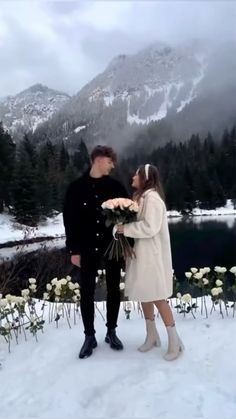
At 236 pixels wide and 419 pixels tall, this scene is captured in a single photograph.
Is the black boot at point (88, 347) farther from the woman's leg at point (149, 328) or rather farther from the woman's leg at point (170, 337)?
the woman's leg at point (170, 337)

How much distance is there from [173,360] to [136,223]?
1.21 m

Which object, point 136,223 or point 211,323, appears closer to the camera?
point 136,223

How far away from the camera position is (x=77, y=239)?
167 inches

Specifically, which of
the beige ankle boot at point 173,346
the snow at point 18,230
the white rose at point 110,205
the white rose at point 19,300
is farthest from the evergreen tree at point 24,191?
the beige ankle boot at point 173,346

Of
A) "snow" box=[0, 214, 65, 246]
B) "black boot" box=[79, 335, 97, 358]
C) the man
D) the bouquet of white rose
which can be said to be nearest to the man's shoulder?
the man

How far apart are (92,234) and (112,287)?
533mm

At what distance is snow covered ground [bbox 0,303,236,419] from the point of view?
10.7 feet

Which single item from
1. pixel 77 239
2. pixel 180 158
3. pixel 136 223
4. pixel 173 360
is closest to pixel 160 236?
pixel 136 223

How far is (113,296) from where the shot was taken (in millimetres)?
4316

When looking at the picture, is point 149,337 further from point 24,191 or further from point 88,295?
point 24,191

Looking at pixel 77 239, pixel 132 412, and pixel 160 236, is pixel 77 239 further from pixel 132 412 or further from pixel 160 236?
pixel 132 412

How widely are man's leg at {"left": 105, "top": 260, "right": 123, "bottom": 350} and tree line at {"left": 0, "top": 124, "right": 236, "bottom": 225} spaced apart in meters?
1.11

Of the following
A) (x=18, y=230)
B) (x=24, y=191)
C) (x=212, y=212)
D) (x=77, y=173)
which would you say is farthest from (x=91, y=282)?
(x=212, y=212)

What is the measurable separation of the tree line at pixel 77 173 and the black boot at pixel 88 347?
5.71 feet
